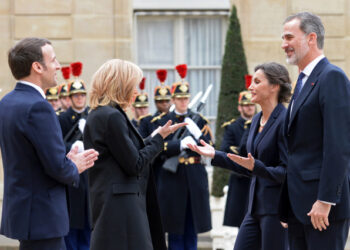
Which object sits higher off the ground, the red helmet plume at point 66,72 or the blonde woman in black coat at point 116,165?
the red helmet plume at point 66,72

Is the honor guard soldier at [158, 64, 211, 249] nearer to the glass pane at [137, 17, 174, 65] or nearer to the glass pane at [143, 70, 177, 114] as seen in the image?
the glass pane at [143, 70, 177, 114]

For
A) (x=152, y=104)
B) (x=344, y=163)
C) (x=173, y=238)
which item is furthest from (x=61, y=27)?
(x=344, y=163)

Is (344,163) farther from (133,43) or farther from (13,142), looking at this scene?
(133,43)

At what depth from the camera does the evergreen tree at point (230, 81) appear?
10663 mm

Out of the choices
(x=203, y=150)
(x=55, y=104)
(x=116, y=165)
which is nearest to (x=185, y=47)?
(x=55, y=104)

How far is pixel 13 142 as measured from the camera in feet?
13.6

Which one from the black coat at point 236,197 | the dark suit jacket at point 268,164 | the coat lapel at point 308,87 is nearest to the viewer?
the coat lapel at point 308,87

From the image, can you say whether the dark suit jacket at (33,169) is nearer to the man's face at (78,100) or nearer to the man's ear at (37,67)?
the man's ear at (37,67)

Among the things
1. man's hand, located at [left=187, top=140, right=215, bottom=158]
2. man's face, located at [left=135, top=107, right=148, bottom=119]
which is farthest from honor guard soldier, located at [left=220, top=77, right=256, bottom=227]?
man's hand, located at [left=187, top=140, right=215, bottom=158]

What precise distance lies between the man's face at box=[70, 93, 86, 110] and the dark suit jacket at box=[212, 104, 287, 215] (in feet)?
12.8

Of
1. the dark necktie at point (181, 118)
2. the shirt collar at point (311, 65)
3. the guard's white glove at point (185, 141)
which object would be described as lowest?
the guard's white glove at point (185, 141)

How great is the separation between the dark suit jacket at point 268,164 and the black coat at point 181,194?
3.21 meters

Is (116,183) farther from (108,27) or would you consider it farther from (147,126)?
(108,27)

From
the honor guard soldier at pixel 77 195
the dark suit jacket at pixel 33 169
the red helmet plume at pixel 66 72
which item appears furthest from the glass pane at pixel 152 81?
the dark suit jacket at pixel 33 169
